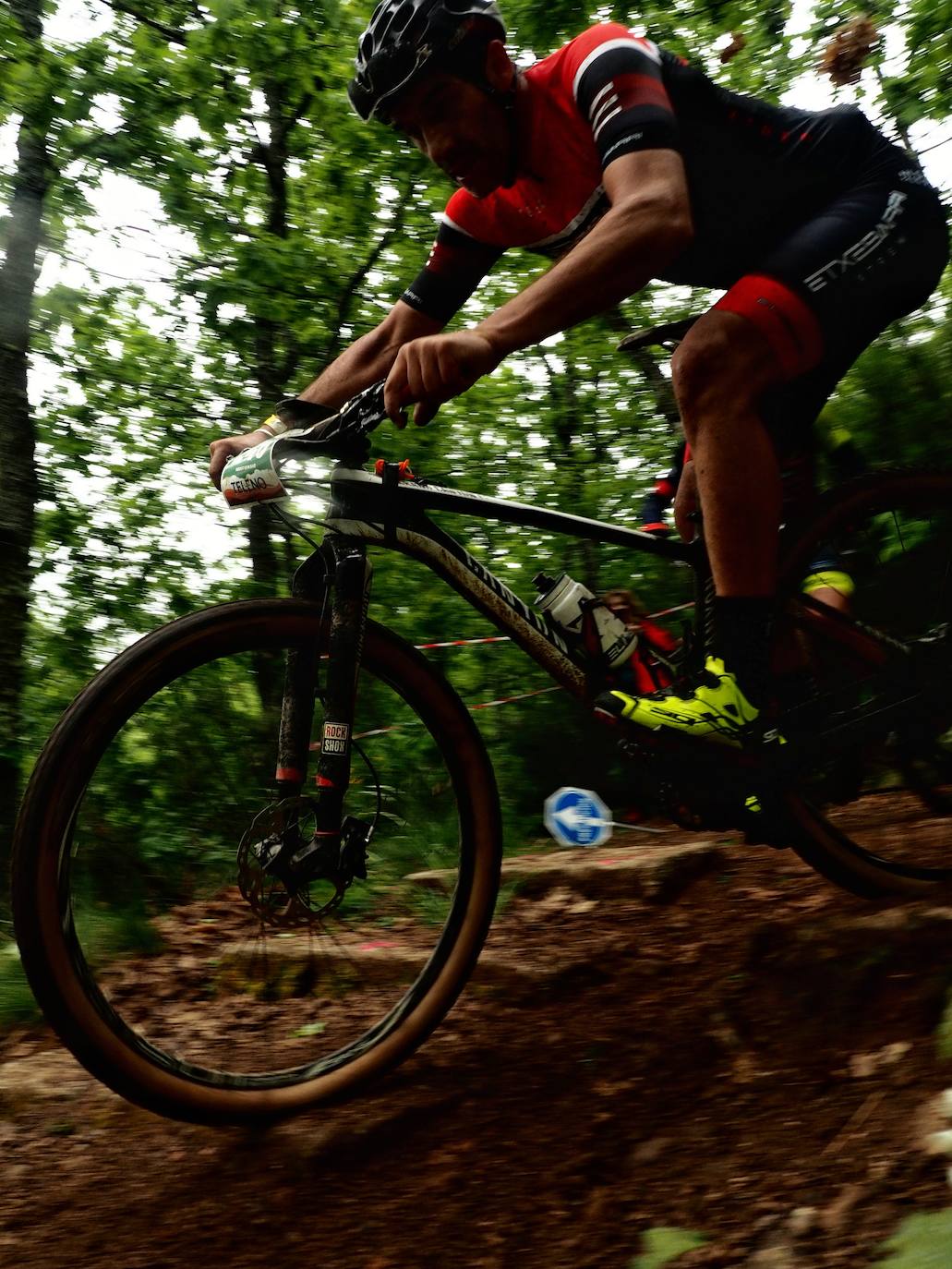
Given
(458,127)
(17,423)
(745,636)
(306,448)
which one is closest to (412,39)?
(458,127)

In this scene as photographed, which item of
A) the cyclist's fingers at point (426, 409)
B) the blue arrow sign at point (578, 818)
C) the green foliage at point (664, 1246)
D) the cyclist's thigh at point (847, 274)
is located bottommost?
the green foliage at point (664, 1246)

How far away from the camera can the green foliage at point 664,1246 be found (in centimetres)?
157

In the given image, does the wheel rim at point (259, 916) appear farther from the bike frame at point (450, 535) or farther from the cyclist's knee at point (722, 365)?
the cyclist's knee at point (722, 365)

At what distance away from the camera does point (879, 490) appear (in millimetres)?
2801

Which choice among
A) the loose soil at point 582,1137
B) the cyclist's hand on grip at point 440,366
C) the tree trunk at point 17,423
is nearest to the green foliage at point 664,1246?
the loose soil at point 582,1137

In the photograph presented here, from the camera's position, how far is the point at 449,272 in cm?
274

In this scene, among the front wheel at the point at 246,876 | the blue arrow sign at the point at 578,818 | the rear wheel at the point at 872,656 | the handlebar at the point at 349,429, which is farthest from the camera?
the blue arrow sign at the point at 578,818

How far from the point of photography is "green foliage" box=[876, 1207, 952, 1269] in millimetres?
1183

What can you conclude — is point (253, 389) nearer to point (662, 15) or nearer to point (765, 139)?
point (662, 15)

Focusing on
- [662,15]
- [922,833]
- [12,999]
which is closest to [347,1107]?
[12,999]

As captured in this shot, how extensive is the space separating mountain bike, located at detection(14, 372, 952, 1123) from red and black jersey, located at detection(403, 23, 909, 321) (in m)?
0.67

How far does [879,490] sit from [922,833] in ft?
3.35

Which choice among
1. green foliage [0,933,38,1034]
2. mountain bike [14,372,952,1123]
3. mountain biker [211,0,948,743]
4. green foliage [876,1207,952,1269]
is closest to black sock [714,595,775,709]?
mountain biker [211,0,948,743]

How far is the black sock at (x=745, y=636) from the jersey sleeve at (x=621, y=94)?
97 centimetres
